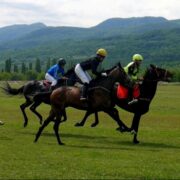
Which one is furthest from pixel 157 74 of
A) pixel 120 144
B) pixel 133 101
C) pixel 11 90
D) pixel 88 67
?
pixel 11 90

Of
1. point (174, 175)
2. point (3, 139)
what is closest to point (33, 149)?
point (3, 139)

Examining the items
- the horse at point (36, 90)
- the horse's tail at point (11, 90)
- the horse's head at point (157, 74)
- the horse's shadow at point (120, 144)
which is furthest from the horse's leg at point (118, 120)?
the horse's tail at point (11, 90)

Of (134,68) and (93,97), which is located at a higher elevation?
(134,68)

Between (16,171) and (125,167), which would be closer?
(16,171)

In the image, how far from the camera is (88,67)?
66.2ft

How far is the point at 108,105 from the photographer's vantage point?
1923cm

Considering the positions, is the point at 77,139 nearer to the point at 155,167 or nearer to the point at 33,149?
the point at 33,149

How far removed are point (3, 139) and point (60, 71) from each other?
15.9ft

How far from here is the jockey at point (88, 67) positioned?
19359mm

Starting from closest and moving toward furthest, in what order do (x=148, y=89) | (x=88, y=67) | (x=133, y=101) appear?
1. (x=148, y=89)
2. (x=133, y=101)
3. (x=88, y=67)

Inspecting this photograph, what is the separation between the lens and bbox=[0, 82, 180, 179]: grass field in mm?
12234

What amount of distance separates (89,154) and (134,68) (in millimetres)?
5457

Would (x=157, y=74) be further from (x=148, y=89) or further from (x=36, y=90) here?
(x=36, y=90)

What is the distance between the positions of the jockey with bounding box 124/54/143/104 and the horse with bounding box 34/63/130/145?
73 cm
